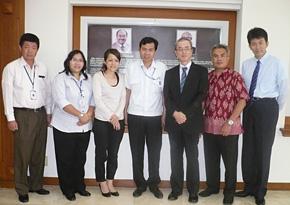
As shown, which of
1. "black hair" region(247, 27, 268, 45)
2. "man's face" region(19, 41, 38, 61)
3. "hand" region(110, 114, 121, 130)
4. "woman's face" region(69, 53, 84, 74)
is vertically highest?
"black hair" region(247, 27, 268, 45)

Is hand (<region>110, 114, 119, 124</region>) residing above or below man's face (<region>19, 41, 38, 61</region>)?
below

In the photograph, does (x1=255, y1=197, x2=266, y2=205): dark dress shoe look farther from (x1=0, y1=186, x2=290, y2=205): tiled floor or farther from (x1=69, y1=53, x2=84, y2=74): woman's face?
(x1=69, y1=53, x2=84, y2=74): woman's face

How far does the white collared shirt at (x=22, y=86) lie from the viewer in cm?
297

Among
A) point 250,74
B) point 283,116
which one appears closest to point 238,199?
point 283,116

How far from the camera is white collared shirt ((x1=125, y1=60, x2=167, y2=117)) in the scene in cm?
312

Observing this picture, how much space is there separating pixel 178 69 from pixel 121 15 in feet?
3.59

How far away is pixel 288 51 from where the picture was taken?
3539 mm

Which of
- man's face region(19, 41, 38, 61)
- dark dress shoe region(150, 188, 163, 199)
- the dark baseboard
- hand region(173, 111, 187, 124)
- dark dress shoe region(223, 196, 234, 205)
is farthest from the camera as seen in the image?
the dark baseboard

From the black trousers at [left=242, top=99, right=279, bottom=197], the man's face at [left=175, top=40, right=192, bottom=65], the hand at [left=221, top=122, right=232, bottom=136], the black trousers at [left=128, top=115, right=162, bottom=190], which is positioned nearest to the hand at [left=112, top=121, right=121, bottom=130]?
the black trousers at [left=128, top=115, right=162, bottom=190]

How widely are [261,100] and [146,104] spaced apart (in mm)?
1105

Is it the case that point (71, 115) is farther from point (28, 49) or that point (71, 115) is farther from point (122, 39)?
point (122, 39)

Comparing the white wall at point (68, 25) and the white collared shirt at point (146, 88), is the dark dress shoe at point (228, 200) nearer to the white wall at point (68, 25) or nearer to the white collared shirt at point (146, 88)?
the white wall at point (68, 25)

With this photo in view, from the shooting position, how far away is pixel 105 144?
3109 mm

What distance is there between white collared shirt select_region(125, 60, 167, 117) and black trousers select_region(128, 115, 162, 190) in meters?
0.07
